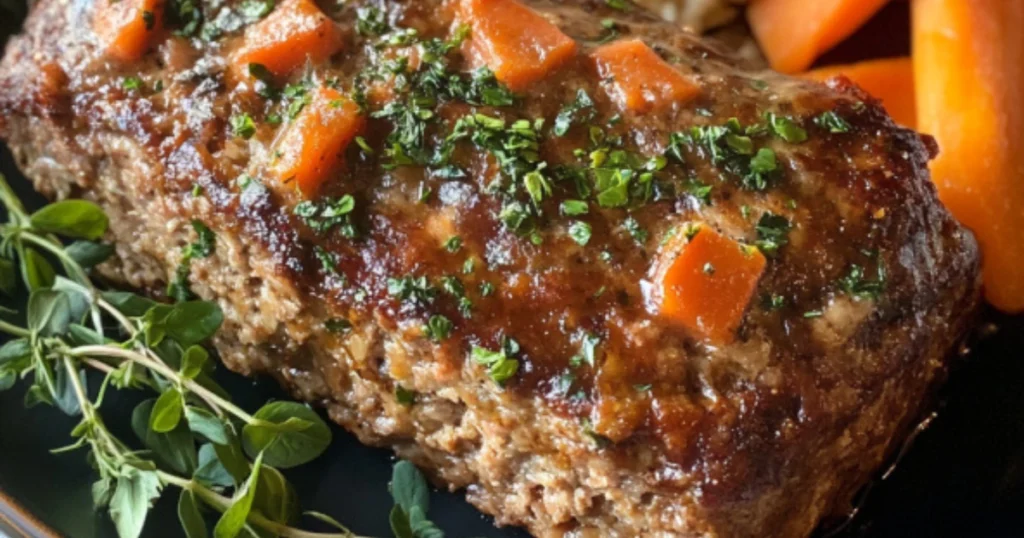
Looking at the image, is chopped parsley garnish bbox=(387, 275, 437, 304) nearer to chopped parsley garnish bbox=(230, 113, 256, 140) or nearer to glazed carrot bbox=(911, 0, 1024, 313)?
chopped parsley garnish bbox=(230, 113, 256, 140)

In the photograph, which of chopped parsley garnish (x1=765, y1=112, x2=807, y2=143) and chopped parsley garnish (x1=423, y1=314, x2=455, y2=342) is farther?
chopped parsley garnish (x1=765, y1=112, x2=807, y2=143)

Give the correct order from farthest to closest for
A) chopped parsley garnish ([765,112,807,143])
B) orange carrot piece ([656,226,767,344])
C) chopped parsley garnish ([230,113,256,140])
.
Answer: chopped parsley garnish ([230,113,256,140]), chopped parsley garnish ([765,112,807,143]), orange carrot piece ([656,226,767,344])

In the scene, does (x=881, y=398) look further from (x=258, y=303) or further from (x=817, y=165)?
(x=258, y=303)

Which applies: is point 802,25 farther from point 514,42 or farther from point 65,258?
point 65,258

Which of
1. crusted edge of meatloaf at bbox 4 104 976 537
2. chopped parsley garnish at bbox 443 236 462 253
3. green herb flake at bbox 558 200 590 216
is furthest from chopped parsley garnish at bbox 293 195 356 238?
green herb flake at bbox 558 200 590 216

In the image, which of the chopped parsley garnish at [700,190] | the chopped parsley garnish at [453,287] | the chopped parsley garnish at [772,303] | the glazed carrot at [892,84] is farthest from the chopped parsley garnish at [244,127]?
the glazed carrot at [892,84]
